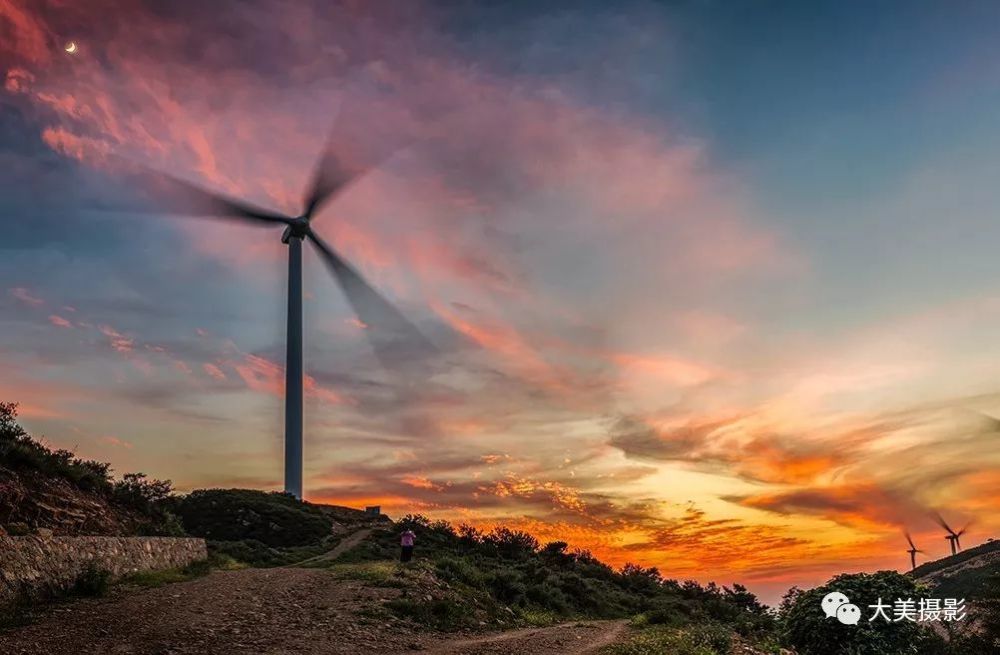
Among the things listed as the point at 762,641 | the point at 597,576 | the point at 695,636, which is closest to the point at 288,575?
the point at 695,636

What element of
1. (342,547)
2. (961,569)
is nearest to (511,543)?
(342,547)

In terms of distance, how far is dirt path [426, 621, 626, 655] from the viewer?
20.5 meters

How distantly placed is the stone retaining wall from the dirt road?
1.18 metres

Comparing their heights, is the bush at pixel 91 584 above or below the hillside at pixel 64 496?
below

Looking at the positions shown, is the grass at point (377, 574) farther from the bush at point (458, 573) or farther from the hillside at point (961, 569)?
the hillside at point (961, 569)

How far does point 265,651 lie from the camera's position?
17.8 meters

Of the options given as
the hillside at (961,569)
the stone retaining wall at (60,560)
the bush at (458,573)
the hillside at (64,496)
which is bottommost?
the hillside at (961,569)

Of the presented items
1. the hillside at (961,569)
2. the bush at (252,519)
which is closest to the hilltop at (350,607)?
the bush at (252,519)

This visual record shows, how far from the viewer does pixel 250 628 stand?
19797 millimetres

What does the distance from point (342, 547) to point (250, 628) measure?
29.2 metres

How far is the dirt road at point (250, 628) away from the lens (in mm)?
17125

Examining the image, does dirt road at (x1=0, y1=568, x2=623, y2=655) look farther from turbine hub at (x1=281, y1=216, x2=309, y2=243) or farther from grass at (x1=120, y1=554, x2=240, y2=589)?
turbine hub at (x1=281, y1=216, x2=309, y2=243)

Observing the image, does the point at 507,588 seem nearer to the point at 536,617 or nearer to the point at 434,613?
the point at 536,617

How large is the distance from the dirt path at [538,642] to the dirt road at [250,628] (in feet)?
0.11
